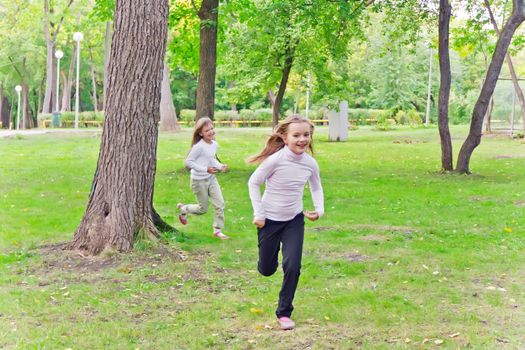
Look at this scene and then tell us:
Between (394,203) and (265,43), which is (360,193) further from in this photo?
(265,43)

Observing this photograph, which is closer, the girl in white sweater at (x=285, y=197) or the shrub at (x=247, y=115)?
the girl in white sweater at (x=285, y=197)

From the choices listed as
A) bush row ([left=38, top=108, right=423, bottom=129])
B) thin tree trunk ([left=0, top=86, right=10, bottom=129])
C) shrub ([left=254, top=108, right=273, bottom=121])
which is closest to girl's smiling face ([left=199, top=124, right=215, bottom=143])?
bush row ([left=38, top=108, right=423, bottom=129])

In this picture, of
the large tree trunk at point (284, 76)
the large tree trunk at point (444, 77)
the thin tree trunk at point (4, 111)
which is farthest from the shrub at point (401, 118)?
the thin tree trunk at point (4, 111)

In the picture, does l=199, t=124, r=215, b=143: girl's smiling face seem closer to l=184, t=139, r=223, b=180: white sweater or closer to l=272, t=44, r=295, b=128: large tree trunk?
l=184, t=139, r=223, b=180: white sweater

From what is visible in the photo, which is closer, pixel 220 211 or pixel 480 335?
pixel 480 335

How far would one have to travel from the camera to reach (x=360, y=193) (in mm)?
15148

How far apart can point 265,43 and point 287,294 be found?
21.3m

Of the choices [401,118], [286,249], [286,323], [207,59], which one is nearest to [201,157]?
[286,249]

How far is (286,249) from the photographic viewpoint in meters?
6.10

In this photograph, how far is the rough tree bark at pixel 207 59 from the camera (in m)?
17.4

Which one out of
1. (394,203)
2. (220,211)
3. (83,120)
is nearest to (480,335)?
(220,211)

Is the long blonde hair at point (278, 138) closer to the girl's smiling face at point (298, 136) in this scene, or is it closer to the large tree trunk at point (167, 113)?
the girl's smiling face at point (298, 136)

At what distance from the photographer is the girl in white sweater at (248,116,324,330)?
19.9 feet

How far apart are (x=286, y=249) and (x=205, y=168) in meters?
3.82
